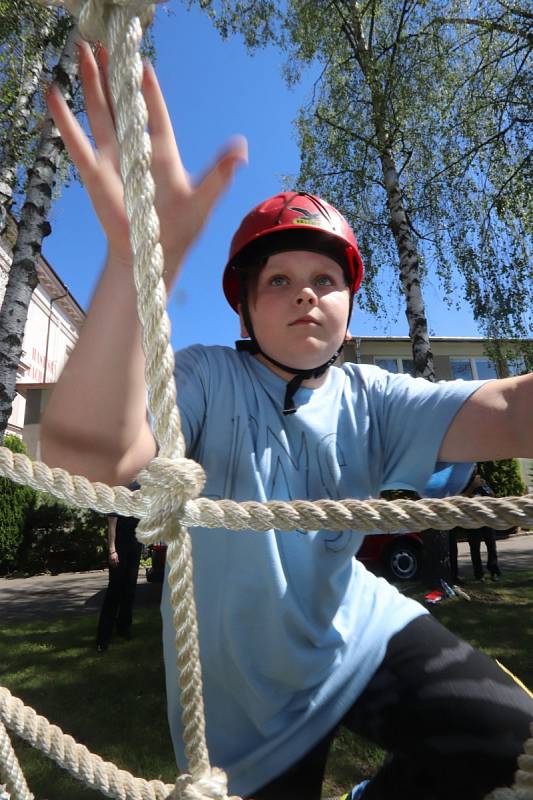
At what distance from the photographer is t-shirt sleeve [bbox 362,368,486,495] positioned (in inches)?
42.9

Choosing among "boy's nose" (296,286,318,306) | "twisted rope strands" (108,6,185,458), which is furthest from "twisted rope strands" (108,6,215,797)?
"boy's nose" (296,286,318,306)

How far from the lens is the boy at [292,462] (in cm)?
80

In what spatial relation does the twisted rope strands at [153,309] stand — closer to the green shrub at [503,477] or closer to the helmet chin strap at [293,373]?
the helmet chin strap at [293,373]

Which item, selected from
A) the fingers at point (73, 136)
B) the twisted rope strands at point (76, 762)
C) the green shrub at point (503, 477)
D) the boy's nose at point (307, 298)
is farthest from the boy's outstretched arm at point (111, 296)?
the green shrub at point (503, 477)

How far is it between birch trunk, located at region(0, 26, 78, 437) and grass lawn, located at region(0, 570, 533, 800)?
1956mm

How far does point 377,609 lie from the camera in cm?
115

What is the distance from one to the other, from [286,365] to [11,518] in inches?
391

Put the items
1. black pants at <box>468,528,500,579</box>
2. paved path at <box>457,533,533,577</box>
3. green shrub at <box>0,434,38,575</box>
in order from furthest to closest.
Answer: green shrub at <box>0,434,38,575</box> < paved path at <box>457,533,533,577</box> < black pants at <box>468,528,500,579</box>

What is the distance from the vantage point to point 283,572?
1.04 metres

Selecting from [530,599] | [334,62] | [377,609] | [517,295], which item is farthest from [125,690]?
[334,62]

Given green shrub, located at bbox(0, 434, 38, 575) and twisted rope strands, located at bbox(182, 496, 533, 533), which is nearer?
twisted rope strands, located at bbox(182, 496, 533, 533)

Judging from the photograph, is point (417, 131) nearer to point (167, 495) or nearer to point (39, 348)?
point (167, 495)

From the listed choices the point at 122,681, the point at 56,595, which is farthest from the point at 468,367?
the point at 122,681

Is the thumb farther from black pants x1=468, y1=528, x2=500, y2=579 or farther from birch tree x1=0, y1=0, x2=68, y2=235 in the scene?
black pants x1=468, y1=528, x2=500, y2=579
